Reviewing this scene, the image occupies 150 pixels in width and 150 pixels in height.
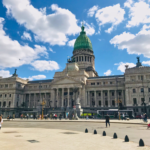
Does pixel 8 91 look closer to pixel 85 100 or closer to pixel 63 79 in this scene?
pixel 63 79

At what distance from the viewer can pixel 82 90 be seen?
85562 millimetres

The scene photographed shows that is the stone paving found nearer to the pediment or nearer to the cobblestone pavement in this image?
the cobblestone pavement

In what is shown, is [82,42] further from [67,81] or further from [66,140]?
[66,140]

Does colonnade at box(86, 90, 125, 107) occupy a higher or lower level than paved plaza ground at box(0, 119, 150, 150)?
higher

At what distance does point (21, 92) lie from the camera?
100 metres

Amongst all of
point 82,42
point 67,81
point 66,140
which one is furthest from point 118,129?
point 82,42

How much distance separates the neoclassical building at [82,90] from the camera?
75.6 m

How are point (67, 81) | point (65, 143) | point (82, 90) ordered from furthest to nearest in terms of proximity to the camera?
point (82, 90) < point (67, 81) < point (65, 143)

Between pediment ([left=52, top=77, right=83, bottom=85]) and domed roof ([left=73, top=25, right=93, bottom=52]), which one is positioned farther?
domed roof ([left=73, top=25, right=93, bottom=52])

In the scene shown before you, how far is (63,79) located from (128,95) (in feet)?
105

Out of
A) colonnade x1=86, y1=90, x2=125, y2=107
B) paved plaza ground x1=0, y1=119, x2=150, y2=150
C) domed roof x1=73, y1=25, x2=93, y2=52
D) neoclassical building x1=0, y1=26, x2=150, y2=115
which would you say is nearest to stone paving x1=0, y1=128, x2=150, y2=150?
paved plaza ground x1=0, y1=119, x2=150, y2=150

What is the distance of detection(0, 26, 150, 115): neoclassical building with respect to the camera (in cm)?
7562

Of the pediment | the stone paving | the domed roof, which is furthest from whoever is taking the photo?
the domed roof

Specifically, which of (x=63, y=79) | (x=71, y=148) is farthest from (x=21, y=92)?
(x=71, y=148)
